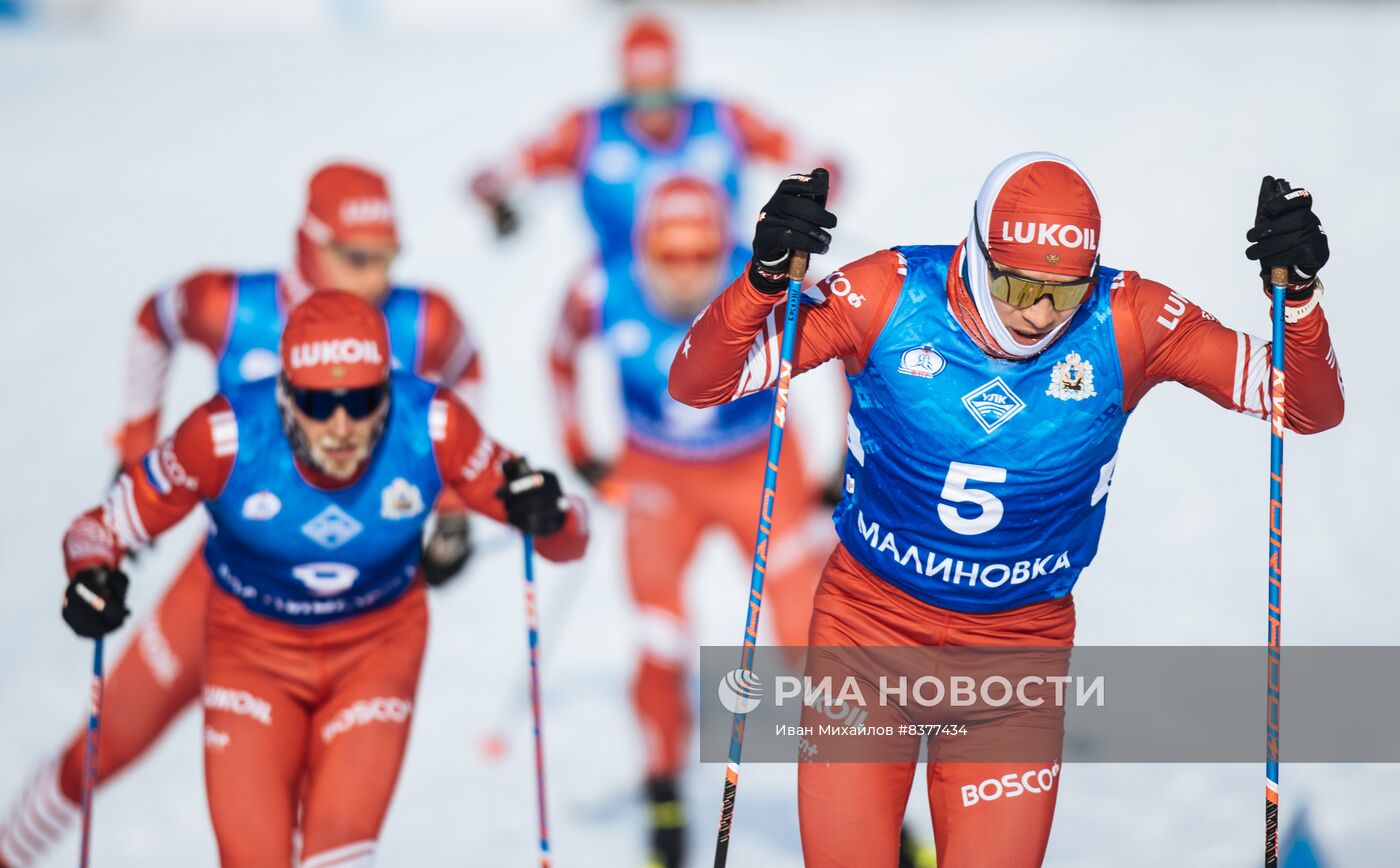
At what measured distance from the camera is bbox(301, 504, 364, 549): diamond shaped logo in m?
4.41

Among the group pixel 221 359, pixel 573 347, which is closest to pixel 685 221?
pixel 573 347

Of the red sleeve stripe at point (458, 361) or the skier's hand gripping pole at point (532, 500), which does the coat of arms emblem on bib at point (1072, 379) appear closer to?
the skier's hand gripping pole at point (532, 500)

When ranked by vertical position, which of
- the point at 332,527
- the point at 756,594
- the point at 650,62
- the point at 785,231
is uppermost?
the point at 650,62

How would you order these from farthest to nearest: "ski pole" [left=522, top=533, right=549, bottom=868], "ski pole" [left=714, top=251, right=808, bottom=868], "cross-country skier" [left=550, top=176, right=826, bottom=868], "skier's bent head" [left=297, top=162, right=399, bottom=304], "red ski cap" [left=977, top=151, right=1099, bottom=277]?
"cross-country skier" [left=550, top=176, right=826, bottom=868] → "skier's bent head" [left=297, top=162, right=399, bottom=304] → "ski pole" [left=522, top=533, right=549, bottom=868] → "ski pole" [left=714, top=251, right=808, bottom=868] → "red ski cap" [left=977, top=151, right=1099, bottom=277]

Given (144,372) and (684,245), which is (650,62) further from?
(144,372)

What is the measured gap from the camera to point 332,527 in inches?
174

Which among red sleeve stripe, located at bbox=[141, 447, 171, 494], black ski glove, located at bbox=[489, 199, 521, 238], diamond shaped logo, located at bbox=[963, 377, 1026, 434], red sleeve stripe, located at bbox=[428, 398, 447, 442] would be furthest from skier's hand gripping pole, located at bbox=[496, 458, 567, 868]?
black ski glove, located at bbox=[489, 199, 521, 238]

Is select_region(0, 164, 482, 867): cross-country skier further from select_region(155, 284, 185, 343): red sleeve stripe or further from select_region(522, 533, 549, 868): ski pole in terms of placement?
select_region(522, 533, 549, 868): ski pole

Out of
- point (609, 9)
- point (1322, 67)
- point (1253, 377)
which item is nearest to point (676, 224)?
point (1253, 377)

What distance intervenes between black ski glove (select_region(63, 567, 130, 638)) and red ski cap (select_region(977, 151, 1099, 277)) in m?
2.50

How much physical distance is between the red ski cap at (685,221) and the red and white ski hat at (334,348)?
209 cm

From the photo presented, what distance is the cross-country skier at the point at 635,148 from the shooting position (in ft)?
26.4

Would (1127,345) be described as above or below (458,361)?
below

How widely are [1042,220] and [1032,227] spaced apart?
0.03 m
